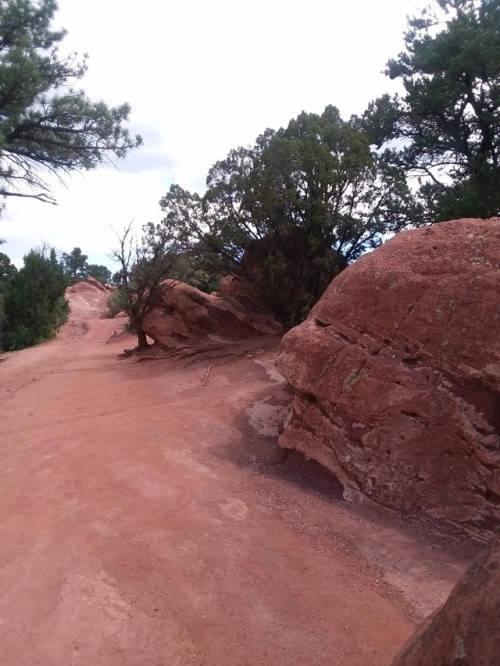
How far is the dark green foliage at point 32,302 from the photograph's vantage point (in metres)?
21.2

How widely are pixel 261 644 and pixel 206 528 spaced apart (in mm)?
1403

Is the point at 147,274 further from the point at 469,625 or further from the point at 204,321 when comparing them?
the point at 469,625

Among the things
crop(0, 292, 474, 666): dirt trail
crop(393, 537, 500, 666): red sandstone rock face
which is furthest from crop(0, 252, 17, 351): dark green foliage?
crop(393, 537, 500, 666): red sandstone rock face

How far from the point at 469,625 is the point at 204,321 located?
13.0 m

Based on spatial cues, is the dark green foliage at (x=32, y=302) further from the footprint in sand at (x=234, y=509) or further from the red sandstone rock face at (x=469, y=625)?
the red sandstone rock face at (x=469, y=625)

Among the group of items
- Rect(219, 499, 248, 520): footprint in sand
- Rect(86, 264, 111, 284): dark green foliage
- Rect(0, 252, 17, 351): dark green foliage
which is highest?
Rect(86, 264, 111, 284): dark green foliage

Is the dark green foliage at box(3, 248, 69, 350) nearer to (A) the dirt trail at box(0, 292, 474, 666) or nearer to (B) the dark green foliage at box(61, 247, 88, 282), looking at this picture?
(A) the dirt trail at box(0, 292, 474, 666)

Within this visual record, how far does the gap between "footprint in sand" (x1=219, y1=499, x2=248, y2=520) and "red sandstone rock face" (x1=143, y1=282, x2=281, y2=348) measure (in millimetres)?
9090

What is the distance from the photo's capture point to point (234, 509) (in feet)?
17.0

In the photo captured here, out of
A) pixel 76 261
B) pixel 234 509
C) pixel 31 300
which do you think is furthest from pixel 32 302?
pixel 76 261

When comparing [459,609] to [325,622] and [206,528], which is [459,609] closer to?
[325,622]

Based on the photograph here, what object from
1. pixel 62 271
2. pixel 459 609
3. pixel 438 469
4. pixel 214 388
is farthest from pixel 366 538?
pixel 62 271

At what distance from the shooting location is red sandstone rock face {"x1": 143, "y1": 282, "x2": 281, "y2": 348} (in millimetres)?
14492

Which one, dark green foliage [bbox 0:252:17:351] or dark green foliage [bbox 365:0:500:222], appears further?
dark green foliage [bbox 0:252:17:351]
